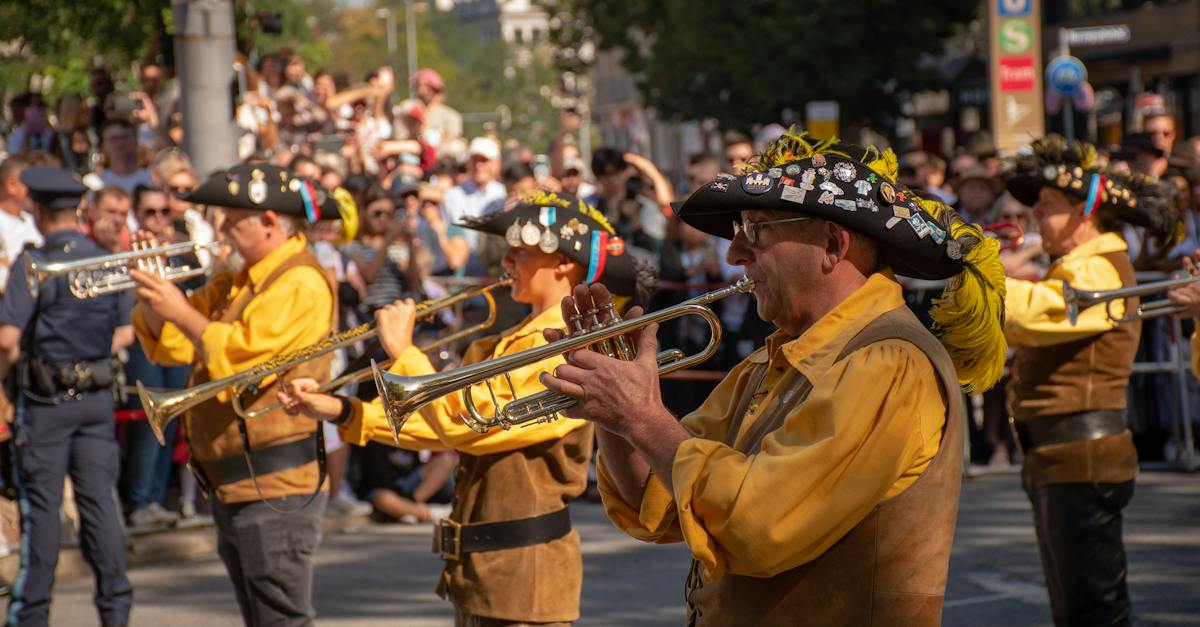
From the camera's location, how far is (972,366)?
11.4 ft

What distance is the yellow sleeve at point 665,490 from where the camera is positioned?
3369 mm

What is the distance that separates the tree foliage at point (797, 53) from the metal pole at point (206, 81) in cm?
1949

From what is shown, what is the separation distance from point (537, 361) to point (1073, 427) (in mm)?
3128

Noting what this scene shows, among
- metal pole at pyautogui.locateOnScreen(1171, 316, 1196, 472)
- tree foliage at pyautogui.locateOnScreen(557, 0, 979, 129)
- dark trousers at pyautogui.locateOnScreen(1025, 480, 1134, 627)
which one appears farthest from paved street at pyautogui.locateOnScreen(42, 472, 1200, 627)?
tree foliage at pyautogui.locateOnScreen(557, 0, 979, 129)

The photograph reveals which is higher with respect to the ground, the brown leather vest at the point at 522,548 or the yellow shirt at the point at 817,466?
the yellow shirt at the point at 817,466

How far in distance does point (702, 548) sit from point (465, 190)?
39.0 ft

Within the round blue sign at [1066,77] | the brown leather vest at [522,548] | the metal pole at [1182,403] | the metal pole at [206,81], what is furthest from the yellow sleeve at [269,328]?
the round blue sign at [1066,77]

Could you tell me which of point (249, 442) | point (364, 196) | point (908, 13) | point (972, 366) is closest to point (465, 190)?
point (364, 196)

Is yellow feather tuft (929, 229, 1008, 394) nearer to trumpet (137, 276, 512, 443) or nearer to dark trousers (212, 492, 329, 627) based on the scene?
trumpet (137, 276, 512, 443)

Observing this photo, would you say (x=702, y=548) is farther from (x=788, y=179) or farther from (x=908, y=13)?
(x=908, y=13)

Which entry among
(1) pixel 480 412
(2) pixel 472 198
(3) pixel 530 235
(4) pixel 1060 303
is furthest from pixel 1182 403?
(1) pixel 480 412

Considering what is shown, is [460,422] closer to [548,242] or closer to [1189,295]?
[548,242]

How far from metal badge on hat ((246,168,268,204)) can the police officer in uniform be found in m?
1.66

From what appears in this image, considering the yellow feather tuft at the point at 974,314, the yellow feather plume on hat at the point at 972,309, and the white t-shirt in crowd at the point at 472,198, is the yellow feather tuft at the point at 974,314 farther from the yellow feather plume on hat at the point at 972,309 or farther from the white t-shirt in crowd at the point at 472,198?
the white t-shirt in crowd at the point at 472,198
